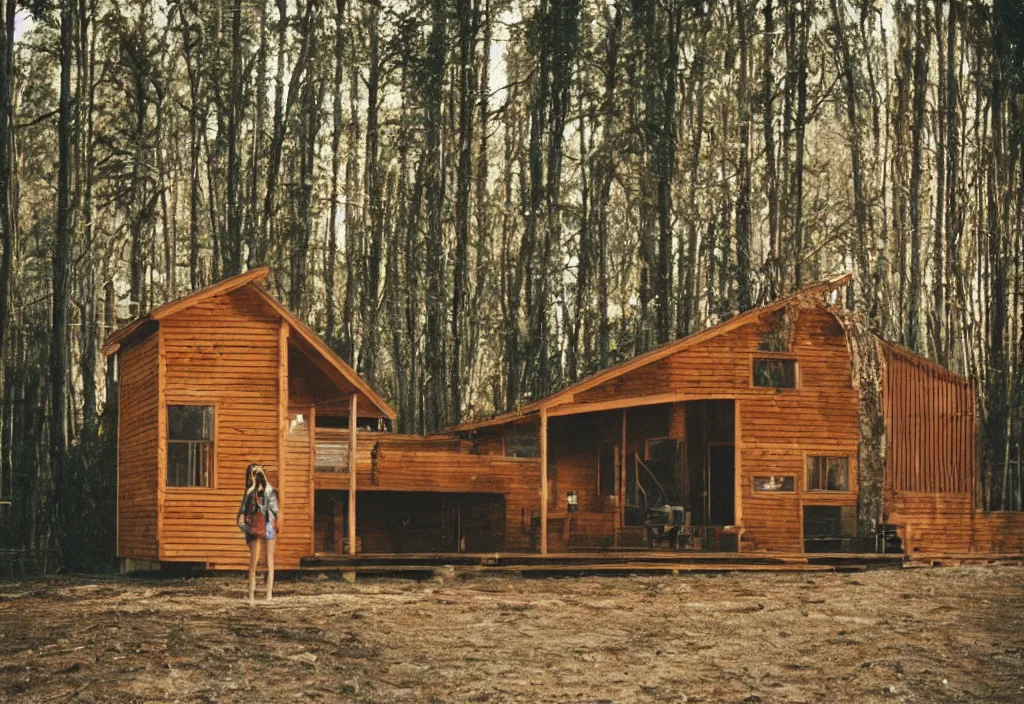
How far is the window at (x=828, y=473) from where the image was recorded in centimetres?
3025

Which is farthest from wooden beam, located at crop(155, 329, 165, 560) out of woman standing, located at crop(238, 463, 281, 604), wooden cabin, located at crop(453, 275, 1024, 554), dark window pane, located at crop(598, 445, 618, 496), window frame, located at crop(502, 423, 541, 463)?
dark window pane, located at crop(598, 445, 618, 496)

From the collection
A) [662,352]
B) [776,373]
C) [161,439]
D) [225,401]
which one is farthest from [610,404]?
[161,439]

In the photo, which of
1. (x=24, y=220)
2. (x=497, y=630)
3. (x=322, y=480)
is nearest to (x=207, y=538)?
(x=322, y=480)

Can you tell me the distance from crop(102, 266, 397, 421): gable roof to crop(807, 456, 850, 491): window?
8.85 m

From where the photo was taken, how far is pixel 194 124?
146ft

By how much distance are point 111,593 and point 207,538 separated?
3262 millimetres

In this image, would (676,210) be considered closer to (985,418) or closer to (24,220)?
(985,418)

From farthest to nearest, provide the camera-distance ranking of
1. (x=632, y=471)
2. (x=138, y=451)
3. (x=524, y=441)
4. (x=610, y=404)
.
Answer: (x=524, y=441) < (x=632, y=471) < (x=610, y=404) < (x=138, y=451)

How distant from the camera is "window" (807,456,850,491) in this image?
3025 cm

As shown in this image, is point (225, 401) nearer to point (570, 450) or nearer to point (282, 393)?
point (282, 393)

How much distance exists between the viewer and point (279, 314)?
25.1m

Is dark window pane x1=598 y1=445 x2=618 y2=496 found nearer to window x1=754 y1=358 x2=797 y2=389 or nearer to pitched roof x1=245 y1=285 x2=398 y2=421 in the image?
window x1=754 y1=358 x2=797 y2=389

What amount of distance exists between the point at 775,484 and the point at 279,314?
10.8 metres

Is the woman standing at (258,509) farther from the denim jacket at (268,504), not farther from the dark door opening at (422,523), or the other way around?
the dark door opening at (422,523)
